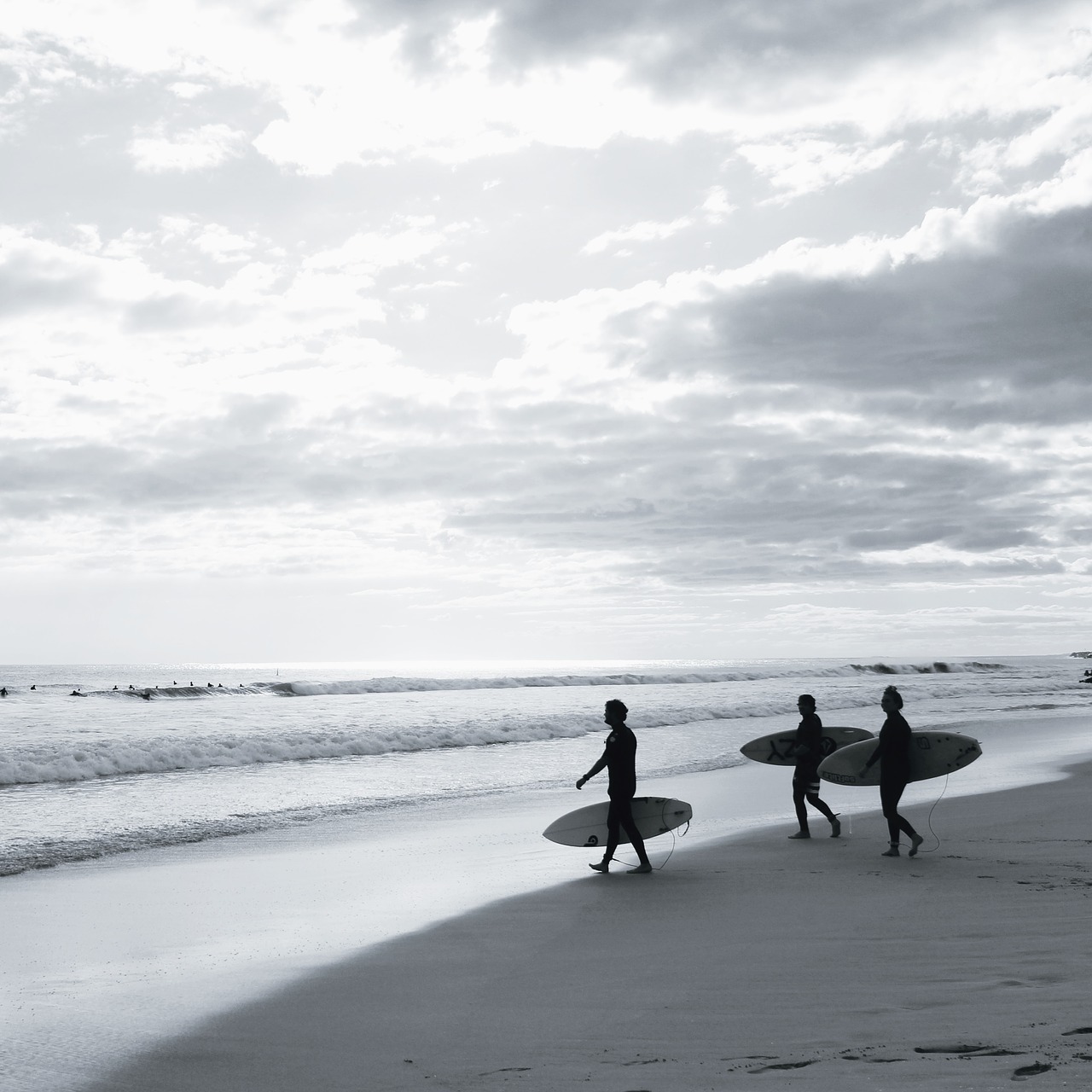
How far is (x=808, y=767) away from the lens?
12.9 meters

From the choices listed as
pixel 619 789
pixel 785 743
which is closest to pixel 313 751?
pixel 785 743

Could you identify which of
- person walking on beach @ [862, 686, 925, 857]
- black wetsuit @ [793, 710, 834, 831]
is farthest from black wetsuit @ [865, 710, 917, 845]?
black wetsuit @ [793, 710, 834, 831]

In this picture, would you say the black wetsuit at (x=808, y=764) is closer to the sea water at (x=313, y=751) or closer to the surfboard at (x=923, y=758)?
the surfboard at (x=923, y=758)

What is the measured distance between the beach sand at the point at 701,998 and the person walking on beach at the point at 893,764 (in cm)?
121

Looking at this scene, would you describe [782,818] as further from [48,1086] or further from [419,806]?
[48,1086]

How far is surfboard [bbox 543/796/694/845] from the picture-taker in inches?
472

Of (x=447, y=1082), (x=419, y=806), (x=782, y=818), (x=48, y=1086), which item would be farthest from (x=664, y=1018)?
(x=419, y=806)

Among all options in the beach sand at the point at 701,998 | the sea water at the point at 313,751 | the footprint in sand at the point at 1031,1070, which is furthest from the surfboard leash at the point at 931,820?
the footprint in sand at the point at 1031,1070

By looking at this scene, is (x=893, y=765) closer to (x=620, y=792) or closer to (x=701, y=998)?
(x=620, y=792)

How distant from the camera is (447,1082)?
16.7 feet

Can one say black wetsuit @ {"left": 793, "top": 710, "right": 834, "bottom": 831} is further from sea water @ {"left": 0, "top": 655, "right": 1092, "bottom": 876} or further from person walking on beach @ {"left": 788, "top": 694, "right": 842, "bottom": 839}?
sea water @ {"left": 0, "top": 655, "right": 1092, "bottom": 876}

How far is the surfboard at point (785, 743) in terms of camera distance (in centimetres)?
1467

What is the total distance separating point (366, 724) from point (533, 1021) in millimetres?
30890

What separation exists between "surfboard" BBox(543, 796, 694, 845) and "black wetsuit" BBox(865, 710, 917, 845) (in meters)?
2.27
